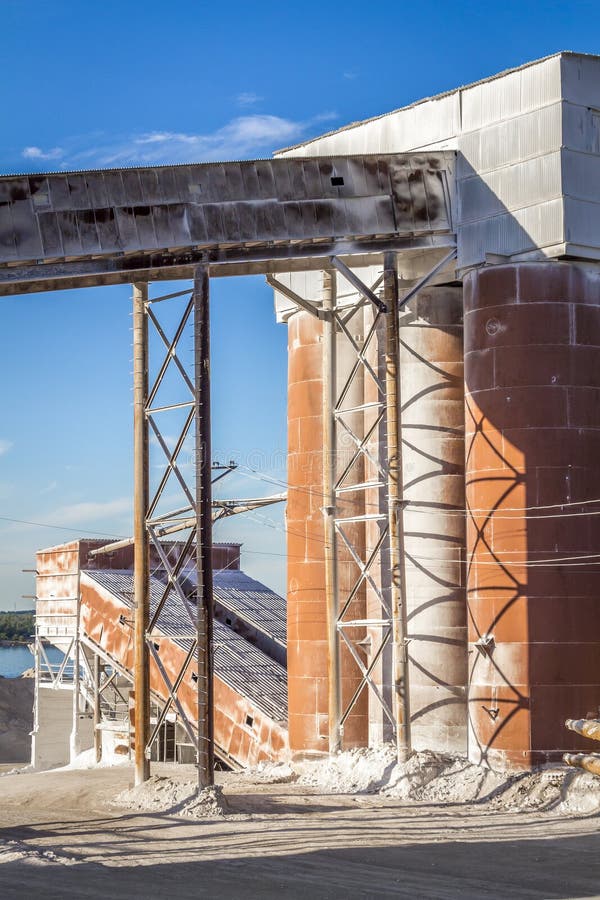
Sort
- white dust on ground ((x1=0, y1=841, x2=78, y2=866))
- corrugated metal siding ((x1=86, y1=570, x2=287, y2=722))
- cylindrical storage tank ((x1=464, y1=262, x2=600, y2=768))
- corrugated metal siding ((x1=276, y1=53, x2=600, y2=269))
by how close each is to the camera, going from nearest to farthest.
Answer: white dust on ground ((x1=0, y1=841, x2=78, y2=866)) → cylindrical storage tank ((x1=464, y1=262, x2=600, y2=768)) → corrugated metal siding ((x1=276, y1=53, x2=600, y2=269)) → corrugated metal siding ((x1=86, y1=570, x2=287, y2=722))

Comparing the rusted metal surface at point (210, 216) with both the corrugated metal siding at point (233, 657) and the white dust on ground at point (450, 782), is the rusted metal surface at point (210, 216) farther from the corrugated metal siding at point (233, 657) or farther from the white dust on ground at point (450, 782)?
the corrugated metal siding at point (233, 657)

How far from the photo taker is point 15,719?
274ft

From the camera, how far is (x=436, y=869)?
23.1m

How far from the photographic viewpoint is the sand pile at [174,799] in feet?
93.6

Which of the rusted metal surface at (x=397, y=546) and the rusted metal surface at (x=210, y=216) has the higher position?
the rusted metal surface at (x=210, y=216)

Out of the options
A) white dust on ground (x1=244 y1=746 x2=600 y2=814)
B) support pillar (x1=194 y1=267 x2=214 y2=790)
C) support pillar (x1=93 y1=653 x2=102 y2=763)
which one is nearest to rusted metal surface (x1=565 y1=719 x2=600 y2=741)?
white dust on ground (x1=244 y1=746 x2=600 y2=814)

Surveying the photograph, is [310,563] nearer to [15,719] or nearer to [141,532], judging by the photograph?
[141,532]

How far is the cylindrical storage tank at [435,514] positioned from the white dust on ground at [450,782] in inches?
76.0

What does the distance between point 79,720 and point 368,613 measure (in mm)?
18792

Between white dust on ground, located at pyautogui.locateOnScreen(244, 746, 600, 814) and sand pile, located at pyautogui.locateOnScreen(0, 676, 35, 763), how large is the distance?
41.2 m

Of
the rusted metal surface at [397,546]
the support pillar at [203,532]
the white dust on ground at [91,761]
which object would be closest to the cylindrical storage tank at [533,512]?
the rusted metal surface at [397,546]

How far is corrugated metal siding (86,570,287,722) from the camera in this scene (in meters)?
42.0

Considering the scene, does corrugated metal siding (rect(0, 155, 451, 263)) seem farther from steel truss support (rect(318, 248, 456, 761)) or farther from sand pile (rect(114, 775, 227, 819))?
sand pile (rect(114, 775, 227, 819))

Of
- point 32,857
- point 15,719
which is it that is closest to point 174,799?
point 32,857
